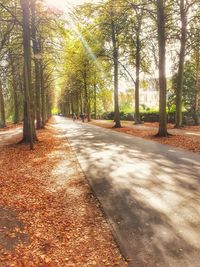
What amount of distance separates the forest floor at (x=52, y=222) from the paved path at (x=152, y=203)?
29cm

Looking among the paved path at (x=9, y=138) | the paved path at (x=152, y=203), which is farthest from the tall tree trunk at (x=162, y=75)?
the paved path at (x=9, y=138)

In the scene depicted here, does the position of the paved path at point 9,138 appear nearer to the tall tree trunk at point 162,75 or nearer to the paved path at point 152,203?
the paved path at point 152,203

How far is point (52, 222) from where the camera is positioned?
531 cm

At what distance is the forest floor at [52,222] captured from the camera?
405 centimetres

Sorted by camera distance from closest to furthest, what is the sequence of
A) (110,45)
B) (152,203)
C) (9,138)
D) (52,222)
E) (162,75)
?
1. (52,222)
2. (152,203)
3. (162,75)
4. (9,138)
5. (110,45)

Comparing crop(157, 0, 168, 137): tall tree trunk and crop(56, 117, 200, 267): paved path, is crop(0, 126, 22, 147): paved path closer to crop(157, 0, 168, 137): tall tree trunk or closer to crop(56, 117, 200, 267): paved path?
crop(56, 117, 200, 267): paved path

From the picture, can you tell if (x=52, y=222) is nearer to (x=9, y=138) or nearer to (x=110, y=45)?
(x=9, y=138)

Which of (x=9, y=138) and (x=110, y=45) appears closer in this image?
(x=9, y=138)

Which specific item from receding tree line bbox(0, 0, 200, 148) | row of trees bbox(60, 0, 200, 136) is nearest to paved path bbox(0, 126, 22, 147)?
receding tree line bbox(0, 0, 200, 148)

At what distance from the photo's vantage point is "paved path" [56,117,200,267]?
13.0 ft

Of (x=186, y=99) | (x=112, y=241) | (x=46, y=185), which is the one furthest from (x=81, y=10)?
(x=186, y=99)

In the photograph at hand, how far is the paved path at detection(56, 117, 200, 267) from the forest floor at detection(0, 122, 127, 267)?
0.29 m

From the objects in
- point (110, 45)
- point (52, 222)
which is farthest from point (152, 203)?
point (110, 45)

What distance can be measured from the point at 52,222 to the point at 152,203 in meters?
1.97
